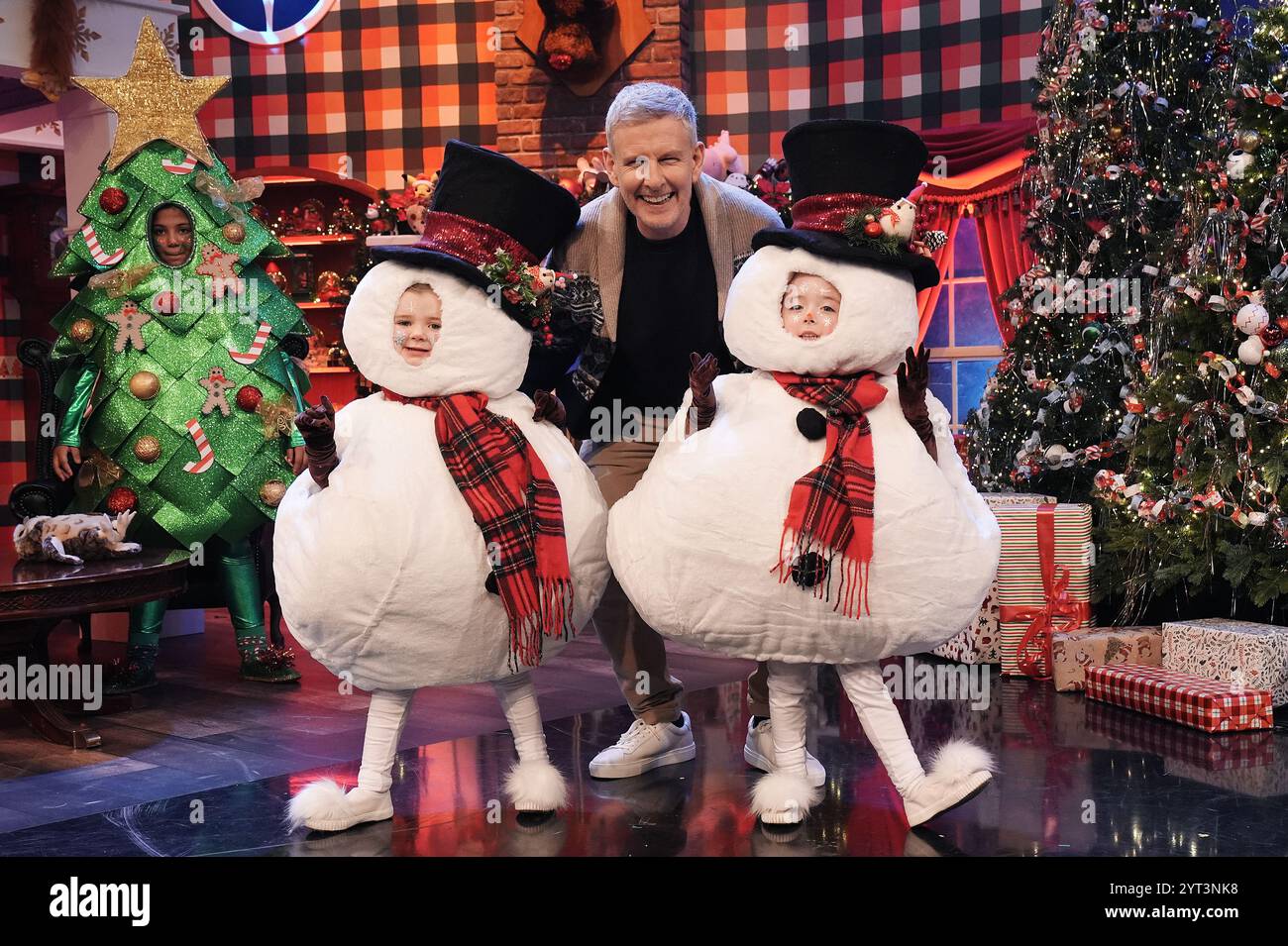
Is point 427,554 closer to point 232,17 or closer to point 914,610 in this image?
point 914,610

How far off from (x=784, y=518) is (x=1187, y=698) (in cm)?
171

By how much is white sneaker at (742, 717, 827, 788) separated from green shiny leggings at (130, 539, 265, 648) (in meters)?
2.10

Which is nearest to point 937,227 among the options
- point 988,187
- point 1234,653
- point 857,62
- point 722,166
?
point 988,187

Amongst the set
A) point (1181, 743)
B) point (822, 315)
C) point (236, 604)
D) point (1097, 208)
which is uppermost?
point (1097, 208)

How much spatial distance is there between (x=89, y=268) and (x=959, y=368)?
4132mm

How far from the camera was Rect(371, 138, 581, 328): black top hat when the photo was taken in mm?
2615

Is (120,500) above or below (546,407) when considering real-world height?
below

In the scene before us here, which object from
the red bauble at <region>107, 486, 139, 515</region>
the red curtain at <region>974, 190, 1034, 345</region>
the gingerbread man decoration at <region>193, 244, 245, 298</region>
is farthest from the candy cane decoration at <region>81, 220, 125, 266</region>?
the red curtain at <region>974, 190, 1034, 345</region>

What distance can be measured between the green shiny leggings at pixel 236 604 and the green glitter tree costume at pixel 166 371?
1 cm

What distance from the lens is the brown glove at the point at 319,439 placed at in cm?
238

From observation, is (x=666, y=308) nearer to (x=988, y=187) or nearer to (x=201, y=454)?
(x=201, y=454)

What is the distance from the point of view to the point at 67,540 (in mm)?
3943

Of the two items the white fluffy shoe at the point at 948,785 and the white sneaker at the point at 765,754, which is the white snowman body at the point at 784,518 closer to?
the white fluffy shoe at the point at 948,785
